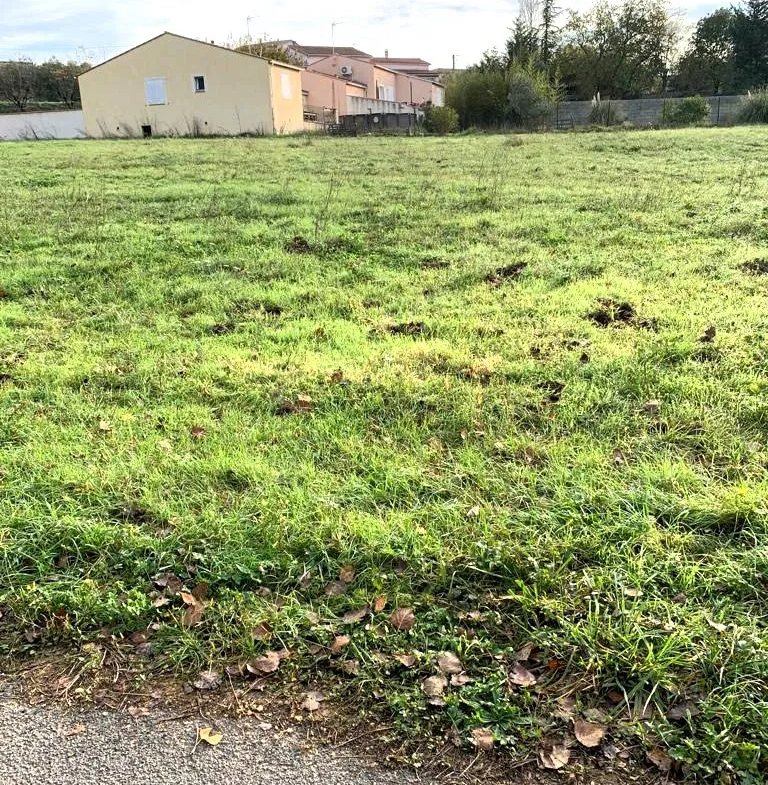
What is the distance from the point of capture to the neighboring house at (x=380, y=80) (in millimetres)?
56281

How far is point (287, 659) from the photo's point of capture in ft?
7.13

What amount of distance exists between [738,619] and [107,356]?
4.27m

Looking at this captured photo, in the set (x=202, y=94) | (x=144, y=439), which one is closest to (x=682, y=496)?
(x=144, y=439)

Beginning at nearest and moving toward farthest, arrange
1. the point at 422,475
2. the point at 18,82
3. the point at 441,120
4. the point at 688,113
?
the point at 422,475 < the point at 688,113 < the point at 441,120 < the point at 18,82

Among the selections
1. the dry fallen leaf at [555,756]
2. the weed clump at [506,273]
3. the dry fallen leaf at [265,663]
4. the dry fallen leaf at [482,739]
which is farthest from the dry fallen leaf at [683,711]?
the weed clump at [506,273]

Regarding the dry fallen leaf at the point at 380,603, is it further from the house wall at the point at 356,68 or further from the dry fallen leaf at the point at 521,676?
the house wall at the point at 356,68

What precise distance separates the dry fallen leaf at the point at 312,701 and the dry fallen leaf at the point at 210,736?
0.27 meters

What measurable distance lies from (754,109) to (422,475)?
3181 cm

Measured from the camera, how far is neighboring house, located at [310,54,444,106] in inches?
2216

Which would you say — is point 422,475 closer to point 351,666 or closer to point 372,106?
point 351,666

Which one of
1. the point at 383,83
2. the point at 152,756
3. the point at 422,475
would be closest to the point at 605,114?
the point at 383,83

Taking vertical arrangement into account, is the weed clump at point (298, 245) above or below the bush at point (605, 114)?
below

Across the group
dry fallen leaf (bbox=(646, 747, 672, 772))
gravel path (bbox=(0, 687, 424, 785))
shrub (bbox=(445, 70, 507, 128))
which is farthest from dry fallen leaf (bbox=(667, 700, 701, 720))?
shrub (bbox=(445, 70, 507, 128))

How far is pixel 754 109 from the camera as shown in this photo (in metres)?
27.2
